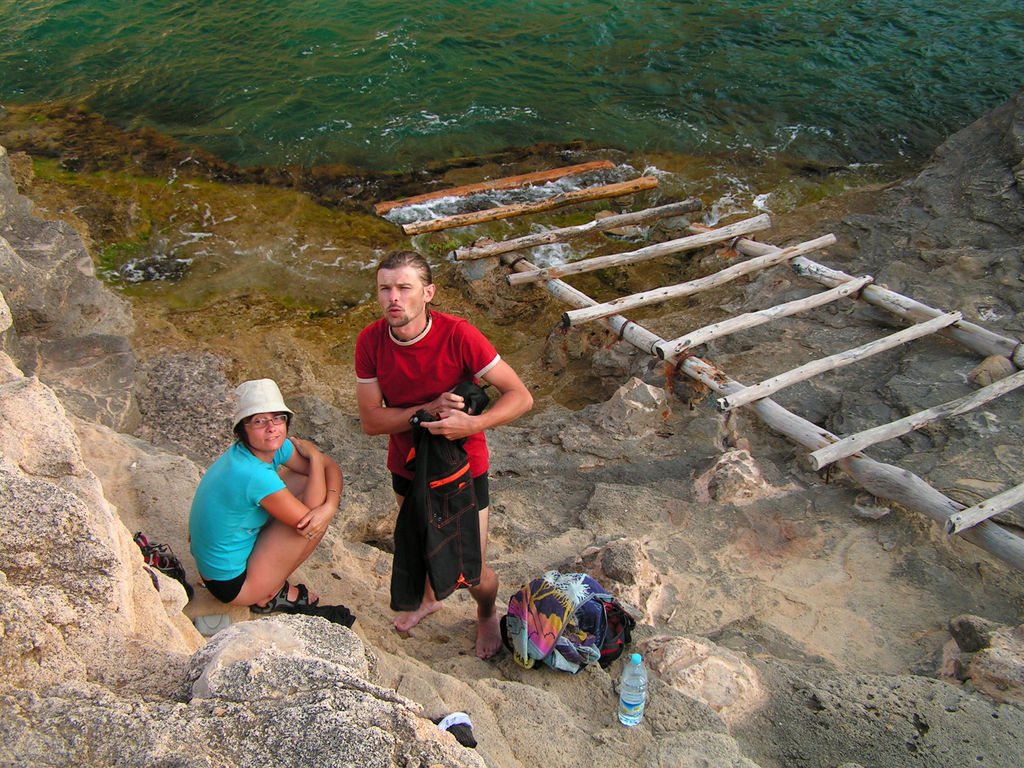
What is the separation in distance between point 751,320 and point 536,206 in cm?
382

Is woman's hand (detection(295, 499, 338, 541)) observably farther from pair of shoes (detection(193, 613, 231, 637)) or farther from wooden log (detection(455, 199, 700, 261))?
wooden log (detection(455, 199, 700, 261))

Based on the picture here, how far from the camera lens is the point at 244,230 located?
854cm

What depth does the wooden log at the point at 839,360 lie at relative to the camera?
5.13 meters

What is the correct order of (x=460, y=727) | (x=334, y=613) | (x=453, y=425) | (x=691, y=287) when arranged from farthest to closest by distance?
(x=691, y=287) → (x=334, y=613) → (x=453, y=425) → (x=460, y=727)

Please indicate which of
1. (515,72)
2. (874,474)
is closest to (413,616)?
(874,474)

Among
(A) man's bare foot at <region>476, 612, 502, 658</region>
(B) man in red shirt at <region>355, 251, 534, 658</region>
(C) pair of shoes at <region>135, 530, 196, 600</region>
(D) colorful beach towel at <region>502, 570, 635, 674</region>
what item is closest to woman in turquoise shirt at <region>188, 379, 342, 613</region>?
(C) pair of shoes at <region>135, 530, 196, 600</region>

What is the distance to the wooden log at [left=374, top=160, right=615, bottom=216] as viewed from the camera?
9023 millimetres

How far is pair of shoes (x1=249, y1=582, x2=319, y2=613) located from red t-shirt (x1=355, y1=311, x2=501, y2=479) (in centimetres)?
84

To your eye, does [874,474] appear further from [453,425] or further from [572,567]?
[453,425]

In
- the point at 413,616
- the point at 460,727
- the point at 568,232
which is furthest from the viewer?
the point at 568,232

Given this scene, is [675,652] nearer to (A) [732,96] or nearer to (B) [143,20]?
(A) [732,96]

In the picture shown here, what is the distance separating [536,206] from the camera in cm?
900

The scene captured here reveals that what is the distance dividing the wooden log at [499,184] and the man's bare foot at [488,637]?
21.2 ft

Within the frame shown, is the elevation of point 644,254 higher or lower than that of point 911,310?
lower
